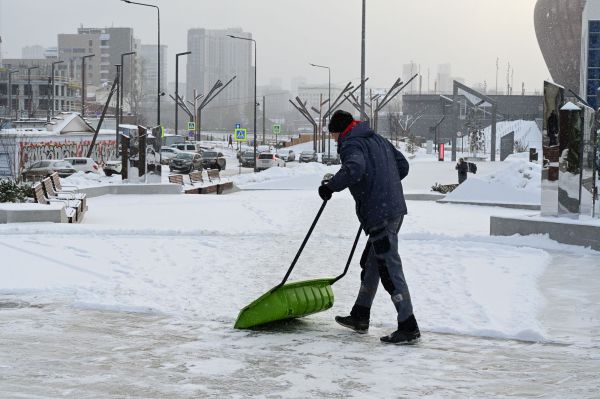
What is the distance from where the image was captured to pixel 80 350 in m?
6.29

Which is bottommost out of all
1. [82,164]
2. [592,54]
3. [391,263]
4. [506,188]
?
[82,164]

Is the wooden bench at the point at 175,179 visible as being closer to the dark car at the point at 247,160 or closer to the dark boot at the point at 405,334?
the dark boot at the point at 405,334

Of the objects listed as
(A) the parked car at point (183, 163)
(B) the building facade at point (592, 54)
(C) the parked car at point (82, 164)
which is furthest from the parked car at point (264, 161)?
(B) the building facade at point (592, 54)

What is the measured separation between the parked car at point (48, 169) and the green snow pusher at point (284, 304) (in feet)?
114

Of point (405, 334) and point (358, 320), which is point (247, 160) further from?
point (405, 334)

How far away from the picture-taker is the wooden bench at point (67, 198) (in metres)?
17.0

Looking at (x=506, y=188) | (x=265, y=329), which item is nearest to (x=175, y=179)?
(x=506, y=188)

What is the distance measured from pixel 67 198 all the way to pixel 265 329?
1254 centimetres

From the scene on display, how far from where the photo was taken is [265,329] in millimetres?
7027

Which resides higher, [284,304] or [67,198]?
[284,304]

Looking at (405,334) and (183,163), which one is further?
(183,163)

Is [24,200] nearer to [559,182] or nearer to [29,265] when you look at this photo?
[29,265]

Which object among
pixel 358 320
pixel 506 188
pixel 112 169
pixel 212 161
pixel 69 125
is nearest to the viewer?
pixel 358 320

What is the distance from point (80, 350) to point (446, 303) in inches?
134
